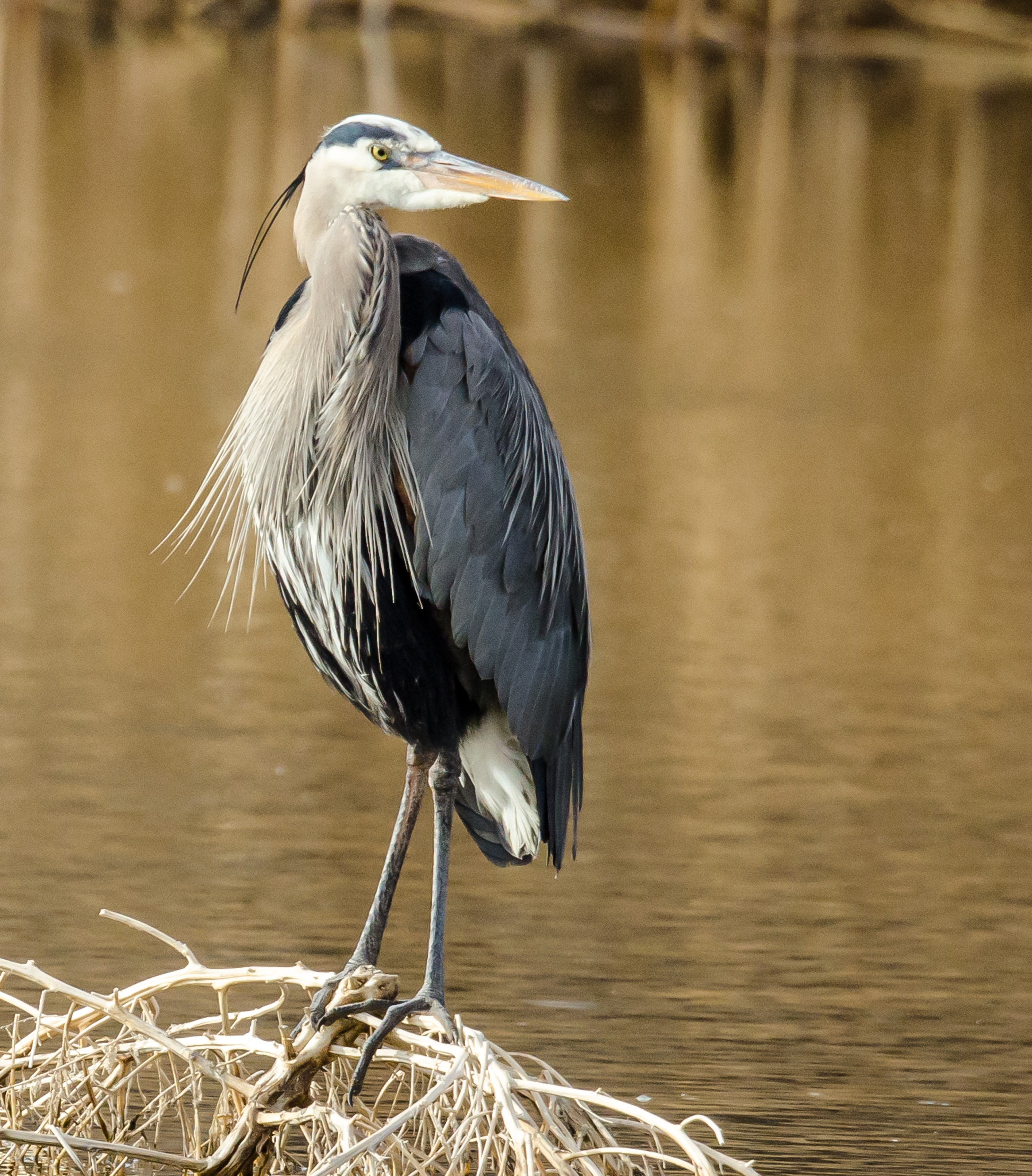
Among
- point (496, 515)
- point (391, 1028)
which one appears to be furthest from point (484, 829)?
point (391, 1028)

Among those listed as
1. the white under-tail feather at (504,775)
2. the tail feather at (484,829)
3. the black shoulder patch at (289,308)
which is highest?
the black shoulder patch at (289,308)

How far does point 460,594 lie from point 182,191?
59.2ft

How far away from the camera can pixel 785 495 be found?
44.0 ft

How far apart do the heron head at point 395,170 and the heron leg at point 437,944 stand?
1113mm

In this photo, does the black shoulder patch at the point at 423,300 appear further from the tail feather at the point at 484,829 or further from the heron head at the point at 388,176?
the tail feather at the point at 484,829

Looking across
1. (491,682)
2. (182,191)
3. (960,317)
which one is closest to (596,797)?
(491,682)

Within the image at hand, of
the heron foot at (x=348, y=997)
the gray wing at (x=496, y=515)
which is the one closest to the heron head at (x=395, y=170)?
the gray wing at (x=496, y=515)

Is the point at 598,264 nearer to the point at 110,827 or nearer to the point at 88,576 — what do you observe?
the point at 88,576

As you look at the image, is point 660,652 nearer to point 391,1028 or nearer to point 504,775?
point 504,775

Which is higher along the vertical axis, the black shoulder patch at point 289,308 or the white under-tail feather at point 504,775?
the black shoulder patch at point 289,308

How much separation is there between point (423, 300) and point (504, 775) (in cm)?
101

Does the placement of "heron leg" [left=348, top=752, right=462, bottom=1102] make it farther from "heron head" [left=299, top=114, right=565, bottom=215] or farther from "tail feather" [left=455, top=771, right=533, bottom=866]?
"heron head" [left=299, top=114, right=565, bottom=215]

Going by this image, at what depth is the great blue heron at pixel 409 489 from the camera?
4988mm

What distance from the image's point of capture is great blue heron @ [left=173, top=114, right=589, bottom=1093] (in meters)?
4.99
